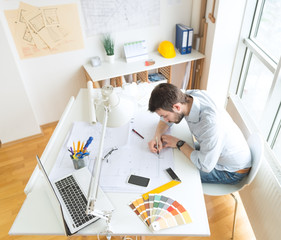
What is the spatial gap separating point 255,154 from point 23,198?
6.76 ft

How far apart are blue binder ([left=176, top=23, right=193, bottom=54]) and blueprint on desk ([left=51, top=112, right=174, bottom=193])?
5.14ft

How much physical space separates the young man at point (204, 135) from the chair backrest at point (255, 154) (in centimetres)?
5

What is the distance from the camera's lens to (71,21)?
2738mm

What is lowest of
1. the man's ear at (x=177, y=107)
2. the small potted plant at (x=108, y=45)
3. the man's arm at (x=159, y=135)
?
the man's arm at (x=159, y=135)

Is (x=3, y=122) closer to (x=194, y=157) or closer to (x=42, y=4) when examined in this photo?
(x=42, y=4)

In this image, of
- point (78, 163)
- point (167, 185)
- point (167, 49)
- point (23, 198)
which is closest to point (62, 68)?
point (167, 49)

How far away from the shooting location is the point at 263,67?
8.29 feet

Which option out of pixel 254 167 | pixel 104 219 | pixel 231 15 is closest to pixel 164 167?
pixel 104 219

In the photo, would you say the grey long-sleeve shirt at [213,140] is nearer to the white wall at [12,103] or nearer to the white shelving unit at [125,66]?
the white shelving unit at [125,66]

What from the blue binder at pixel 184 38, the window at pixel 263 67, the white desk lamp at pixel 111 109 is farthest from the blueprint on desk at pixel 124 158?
the blue binder at pixel 184 38

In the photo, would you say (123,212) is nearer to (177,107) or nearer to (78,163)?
(78,163)

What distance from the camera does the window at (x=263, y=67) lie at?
2025mm

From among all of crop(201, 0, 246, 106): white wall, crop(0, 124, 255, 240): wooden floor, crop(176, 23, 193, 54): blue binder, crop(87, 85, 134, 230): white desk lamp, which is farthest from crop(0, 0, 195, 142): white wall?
crop(87, 85, 134, 230): white desk lamp

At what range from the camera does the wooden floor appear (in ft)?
6.73
